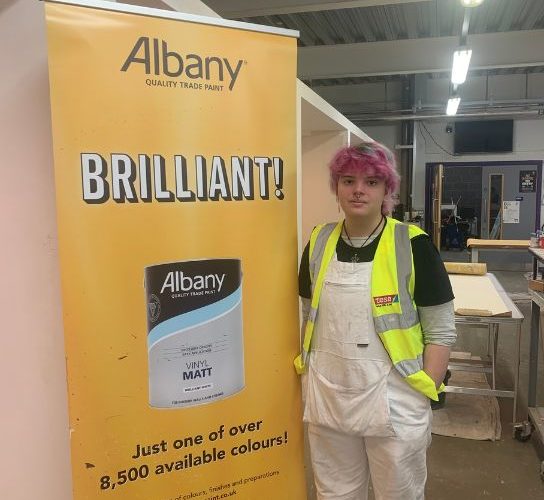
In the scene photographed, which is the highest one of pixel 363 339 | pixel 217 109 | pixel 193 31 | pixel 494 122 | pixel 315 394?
pixel 494 122

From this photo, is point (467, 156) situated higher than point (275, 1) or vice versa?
point (275, 1)

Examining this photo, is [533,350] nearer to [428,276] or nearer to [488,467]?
[488,467]

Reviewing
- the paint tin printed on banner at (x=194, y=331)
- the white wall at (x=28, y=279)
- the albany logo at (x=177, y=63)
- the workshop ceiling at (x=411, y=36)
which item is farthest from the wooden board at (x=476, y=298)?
the workshop ceiling at (x=411, y=36)

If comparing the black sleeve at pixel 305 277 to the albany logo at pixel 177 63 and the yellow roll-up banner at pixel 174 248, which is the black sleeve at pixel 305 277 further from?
the albany logo at pixel 177 63

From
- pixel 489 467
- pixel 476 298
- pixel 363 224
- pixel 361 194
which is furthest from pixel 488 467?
pixel 361 194

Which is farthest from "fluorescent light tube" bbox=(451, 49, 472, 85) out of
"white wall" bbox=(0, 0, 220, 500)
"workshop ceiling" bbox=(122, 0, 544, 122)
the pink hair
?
"white wall" bbox=(0, 0, 220, 500)

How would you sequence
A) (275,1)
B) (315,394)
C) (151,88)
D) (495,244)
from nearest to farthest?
(151,88)
(315,394)
(275,1)
(495,244)

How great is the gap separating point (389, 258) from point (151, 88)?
862 mm

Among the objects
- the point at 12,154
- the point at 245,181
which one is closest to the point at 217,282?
the point at 245,181

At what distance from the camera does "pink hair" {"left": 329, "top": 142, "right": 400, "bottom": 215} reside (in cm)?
154

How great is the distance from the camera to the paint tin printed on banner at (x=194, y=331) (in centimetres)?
145

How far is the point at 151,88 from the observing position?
1382mm

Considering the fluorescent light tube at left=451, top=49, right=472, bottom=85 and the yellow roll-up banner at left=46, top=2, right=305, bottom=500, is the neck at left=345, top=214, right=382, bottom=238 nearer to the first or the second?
the yellow roll-up banner at left=46, top=2, right=305, bottom=500

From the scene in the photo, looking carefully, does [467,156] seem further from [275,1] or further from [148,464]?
[148,464]
